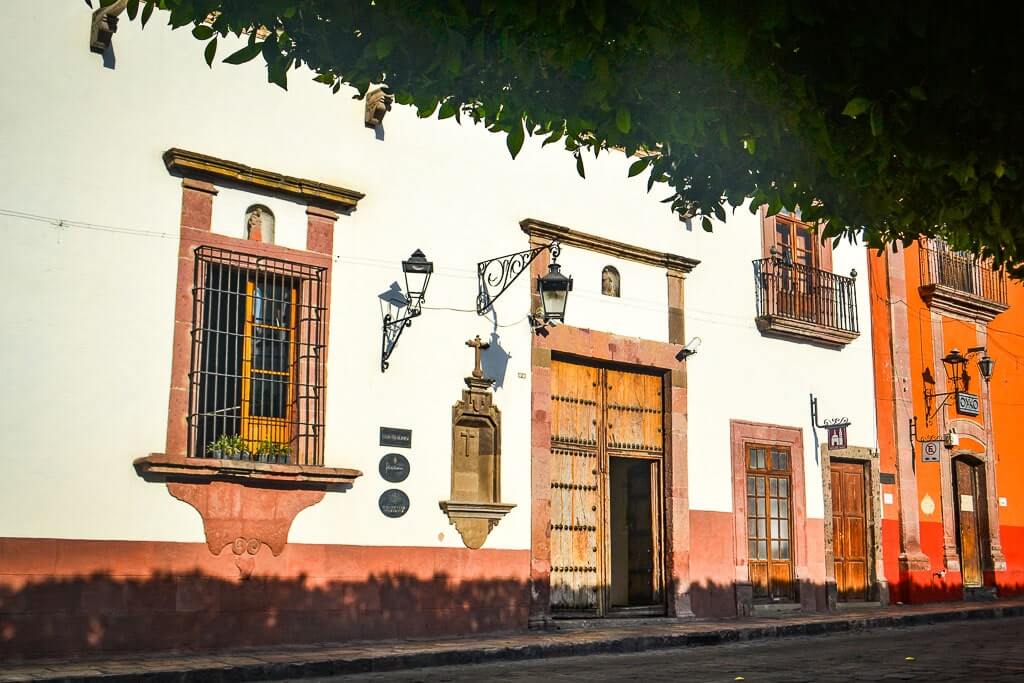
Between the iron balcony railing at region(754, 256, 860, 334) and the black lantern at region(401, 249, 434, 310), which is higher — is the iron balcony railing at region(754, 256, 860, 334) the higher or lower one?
the higher one

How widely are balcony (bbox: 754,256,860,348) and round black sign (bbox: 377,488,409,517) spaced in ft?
20.8

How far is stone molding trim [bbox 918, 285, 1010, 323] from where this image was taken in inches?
731

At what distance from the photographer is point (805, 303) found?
16.6 m

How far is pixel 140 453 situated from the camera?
10.2 meters

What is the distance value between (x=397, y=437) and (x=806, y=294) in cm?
742

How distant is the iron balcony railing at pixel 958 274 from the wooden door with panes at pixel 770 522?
4850 millimetres

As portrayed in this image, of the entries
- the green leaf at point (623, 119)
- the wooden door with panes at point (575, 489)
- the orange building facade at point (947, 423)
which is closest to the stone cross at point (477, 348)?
the wooden door with panes at point (575, 489)

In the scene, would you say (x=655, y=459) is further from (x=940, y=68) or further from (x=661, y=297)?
(x=940, y=68)

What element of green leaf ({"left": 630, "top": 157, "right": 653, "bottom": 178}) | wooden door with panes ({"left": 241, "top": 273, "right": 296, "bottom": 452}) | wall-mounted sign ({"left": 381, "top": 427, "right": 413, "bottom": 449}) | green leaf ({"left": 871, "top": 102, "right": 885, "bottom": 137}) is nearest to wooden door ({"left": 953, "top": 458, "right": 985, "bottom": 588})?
wall-mounted sign ({"left": 381, "top": 427, "right": 413, "bottom": 449})

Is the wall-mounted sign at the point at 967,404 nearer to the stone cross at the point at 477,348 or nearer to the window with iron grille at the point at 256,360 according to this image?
the stone cross at the point at 477,348

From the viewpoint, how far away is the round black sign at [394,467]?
11.8 m

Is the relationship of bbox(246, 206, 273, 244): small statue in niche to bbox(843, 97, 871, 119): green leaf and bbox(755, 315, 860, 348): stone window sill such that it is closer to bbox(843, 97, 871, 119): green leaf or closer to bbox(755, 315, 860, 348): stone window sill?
bbox(755, 315, 860, 348): stone window sill

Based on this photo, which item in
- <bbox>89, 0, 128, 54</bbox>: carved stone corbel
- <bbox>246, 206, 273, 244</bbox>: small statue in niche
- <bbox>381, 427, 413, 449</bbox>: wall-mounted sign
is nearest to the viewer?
<bbox>89, 0, 128, 54</bbox>: carved stone corbel

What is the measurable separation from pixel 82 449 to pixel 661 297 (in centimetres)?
766
